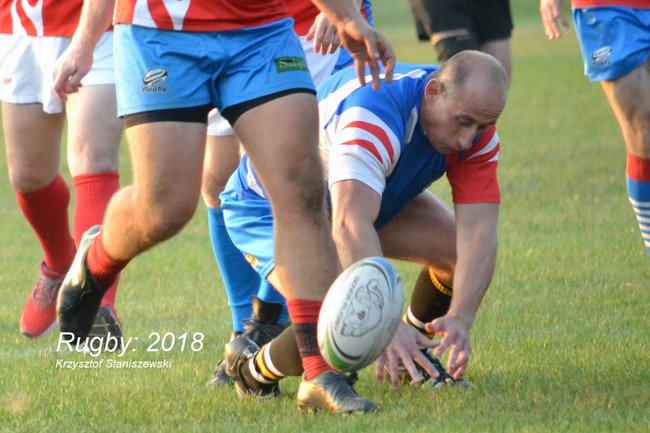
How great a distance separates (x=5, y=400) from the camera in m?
4.66

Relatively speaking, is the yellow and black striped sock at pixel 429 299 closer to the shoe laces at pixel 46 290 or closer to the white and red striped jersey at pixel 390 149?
the white and red striped jersey at pixel 390 149

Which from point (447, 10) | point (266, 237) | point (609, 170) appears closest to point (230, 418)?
point (266, 237)

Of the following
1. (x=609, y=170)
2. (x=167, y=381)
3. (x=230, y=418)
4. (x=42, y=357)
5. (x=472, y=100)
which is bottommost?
(x=609, y=170)

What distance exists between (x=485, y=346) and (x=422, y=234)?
0.69 m

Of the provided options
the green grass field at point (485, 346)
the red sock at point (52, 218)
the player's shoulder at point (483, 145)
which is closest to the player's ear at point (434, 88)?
the player's shoulder at point (483, 145)

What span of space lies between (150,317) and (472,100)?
7.93 ft

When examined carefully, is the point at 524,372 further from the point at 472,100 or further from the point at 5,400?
the point at 5,400

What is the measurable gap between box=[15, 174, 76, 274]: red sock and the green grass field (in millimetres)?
366

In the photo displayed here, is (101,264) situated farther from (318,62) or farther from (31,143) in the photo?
(318,62)

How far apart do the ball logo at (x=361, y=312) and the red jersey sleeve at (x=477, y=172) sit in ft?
2.84

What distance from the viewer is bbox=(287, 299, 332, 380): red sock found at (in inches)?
→ 169

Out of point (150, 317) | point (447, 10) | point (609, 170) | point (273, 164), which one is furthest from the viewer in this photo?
point (609, 170)

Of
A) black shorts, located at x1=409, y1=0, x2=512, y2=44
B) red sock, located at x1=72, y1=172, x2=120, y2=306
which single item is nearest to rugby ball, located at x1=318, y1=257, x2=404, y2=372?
red sock, located at x1=72, y1=172, x2=120, y2=306

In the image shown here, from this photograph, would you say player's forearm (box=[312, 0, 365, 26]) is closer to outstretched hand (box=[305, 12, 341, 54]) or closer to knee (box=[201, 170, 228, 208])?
outstretched hand (box=[305, 12, 341, 54])
